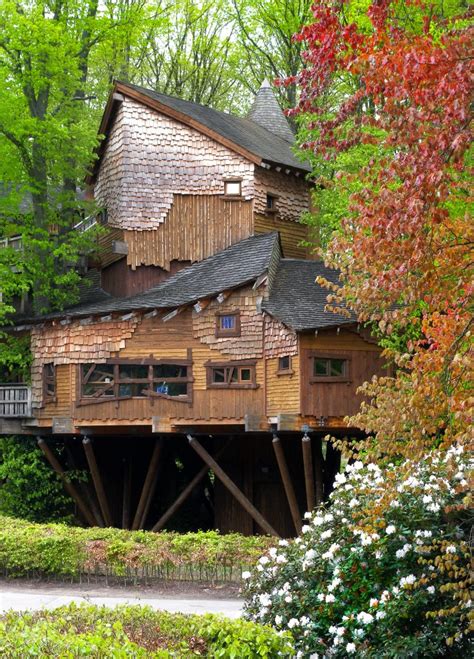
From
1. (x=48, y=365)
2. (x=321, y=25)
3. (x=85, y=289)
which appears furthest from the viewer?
(x=85, y=289)

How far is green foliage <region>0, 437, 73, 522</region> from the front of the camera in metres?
27.7

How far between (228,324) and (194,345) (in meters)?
1.12

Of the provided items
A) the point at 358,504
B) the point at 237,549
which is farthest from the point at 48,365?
the point at 358,504

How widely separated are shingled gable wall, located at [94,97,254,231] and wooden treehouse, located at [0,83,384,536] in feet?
0.14

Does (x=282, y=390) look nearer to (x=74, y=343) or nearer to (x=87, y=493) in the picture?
(x=74, y=343)

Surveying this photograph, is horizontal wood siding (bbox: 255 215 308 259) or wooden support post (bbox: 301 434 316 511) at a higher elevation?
horizontal wood siding (bbox: 255 215 308 259)

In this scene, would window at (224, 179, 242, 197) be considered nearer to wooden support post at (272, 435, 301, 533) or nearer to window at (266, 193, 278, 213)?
window at (266, 193, 278, 213)

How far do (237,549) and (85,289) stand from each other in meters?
15.3

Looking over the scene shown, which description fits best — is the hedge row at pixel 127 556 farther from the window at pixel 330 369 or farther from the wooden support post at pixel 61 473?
the wooden support post at pixel 61 473

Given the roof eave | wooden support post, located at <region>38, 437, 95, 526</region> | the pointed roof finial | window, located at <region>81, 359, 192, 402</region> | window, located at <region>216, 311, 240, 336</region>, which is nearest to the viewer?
window, located at <region>216, 311, 240, 336</region>

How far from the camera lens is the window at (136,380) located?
24906mm

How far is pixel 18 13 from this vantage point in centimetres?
2959

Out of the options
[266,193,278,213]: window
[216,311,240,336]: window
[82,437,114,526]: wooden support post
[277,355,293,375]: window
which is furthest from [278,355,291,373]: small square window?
[266,193,278,213]: window

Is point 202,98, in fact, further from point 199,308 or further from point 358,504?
point 358,504
